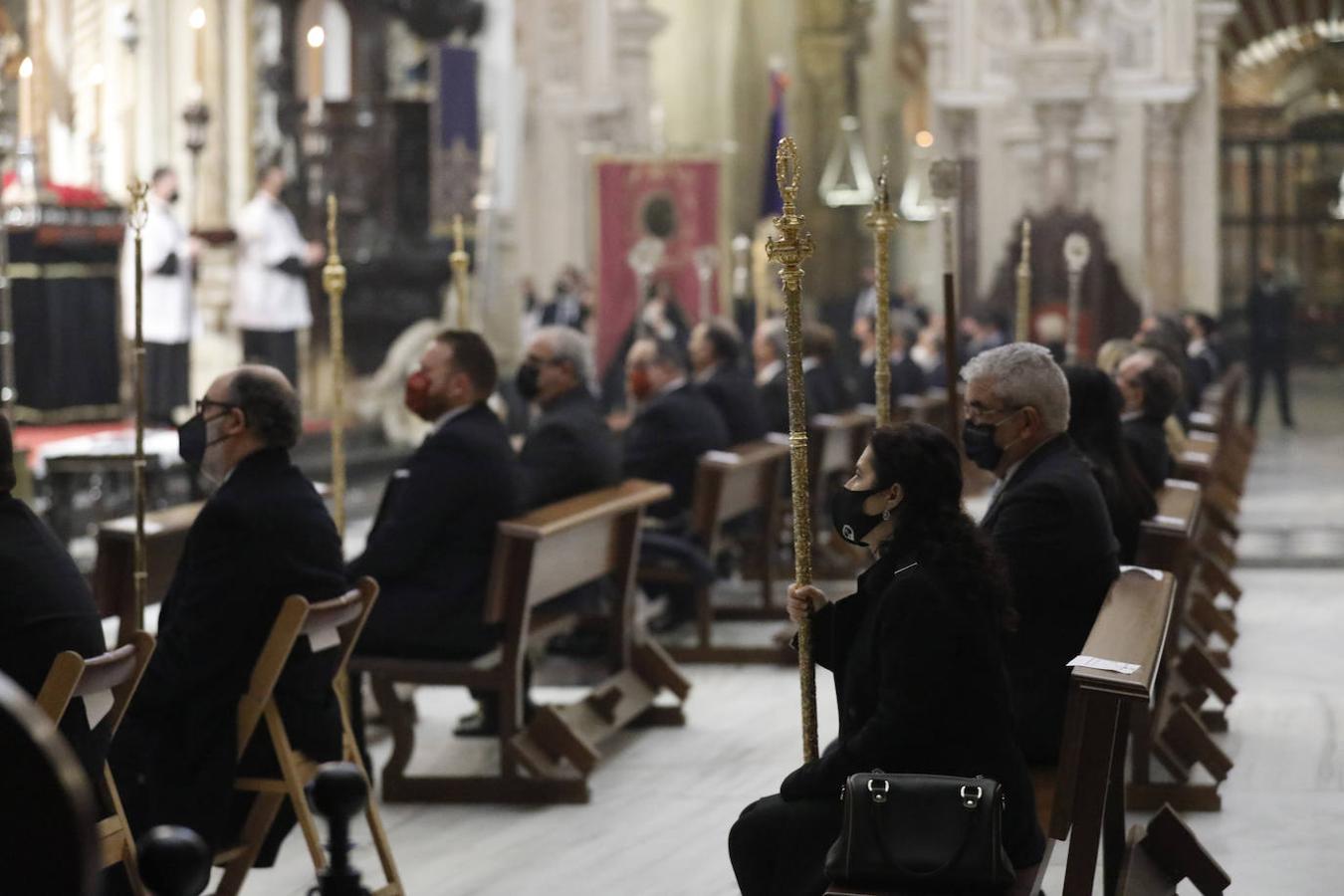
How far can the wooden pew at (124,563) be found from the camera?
614 centimetres

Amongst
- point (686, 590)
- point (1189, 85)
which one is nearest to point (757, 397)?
point (686, 590)

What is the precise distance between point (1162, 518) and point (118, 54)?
11436 millimetres

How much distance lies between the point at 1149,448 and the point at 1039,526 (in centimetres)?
267

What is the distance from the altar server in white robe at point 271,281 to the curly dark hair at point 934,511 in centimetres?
1082

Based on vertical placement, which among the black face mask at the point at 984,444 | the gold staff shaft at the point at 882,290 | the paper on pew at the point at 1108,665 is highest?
the gold staff shaft at the point at 882,290

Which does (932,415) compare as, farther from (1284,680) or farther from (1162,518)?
(1162,518)

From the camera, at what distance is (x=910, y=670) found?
380 cm

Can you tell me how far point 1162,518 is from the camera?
19.9 ft

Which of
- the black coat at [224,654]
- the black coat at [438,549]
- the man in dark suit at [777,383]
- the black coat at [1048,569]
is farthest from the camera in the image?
the man in dark suit at [777,383]

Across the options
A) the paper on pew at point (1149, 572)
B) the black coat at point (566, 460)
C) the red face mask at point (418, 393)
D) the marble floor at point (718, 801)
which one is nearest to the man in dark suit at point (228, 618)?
the marble floor at point (718, 801)

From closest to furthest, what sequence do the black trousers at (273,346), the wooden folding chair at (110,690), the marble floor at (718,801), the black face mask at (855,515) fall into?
the wooden folding chair at (110,690)
the black face mask at (855,515)
the marble floor at (718,801)
the black trousers at (273,346)

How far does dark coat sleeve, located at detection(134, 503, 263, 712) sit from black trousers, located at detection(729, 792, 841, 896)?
4.69 feet

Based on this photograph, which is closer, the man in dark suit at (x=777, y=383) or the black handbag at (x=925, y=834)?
the black handbag at (x=925, y=834)

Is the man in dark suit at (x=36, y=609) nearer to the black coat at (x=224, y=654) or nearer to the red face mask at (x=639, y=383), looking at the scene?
the black coat at (x=224, y=654)
